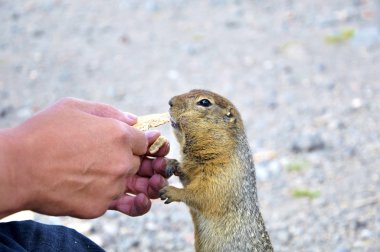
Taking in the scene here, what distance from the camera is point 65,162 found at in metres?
1.52

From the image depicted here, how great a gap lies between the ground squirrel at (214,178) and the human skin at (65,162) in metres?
0.57

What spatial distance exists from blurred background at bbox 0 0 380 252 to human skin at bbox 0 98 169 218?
5.22ft

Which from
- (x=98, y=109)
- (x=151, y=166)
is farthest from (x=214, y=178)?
(x=98, y=109)

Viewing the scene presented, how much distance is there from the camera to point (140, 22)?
19.0 ft

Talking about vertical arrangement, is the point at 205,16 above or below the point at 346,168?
above

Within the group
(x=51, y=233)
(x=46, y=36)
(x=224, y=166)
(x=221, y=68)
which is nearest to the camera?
(x=51, y=233)

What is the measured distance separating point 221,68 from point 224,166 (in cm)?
279

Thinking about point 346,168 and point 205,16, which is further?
point 205,16

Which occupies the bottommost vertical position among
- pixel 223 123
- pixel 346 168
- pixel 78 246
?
pixel 78 246

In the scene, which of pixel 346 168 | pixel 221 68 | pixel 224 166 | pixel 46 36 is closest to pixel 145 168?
pixel 224 166

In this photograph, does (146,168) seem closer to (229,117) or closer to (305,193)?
(229,117)

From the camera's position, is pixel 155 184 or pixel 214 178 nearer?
pixel 155 184

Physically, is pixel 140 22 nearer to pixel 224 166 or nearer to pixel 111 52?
pixel 111 52

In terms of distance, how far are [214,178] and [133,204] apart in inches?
14.0
